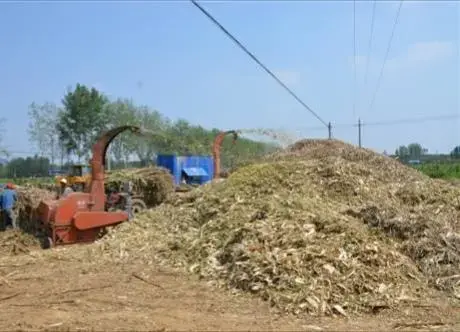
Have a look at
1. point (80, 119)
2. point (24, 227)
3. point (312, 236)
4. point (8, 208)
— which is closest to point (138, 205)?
point (24, 227)

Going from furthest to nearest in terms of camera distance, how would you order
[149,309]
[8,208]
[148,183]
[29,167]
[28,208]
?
[29,167]
[148,183]
[28,208]
[8,208]
[149,309]

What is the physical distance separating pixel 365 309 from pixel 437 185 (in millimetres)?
5780

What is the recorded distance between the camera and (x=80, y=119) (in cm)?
4772

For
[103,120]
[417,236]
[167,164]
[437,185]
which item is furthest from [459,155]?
[417,236]

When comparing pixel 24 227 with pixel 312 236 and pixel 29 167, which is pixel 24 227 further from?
pixel 29 167

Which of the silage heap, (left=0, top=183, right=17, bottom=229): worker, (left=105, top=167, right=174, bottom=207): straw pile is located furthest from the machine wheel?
(left=0, top=183, right=17, bottom=229): worker

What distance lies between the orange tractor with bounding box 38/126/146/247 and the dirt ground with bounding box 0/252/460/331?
3013 millimetres

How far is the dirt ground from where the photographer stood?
17.9ft

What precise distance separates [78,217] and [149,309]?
519cm

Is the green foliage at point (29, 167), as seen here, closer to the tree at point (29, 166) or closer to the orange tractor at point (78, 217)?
the tree at point (29, 166)

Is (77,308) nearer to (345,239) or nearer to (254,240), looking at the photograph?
(254,240)

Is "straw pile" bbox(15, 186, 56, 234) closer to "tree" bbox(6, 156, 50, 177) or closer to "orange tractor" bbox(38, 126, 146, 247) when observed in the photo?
"orange tractor" bbox(38, 126, 146, 247)

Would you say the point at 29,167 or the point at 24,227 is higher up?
the point at 29,167

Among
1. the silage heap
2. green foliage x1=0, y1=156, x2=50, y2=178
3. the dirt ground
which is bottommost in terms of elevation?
the dirt ground
